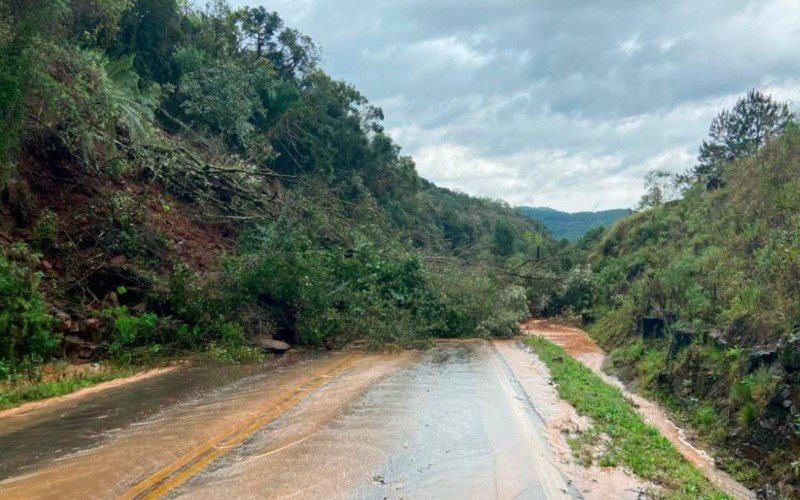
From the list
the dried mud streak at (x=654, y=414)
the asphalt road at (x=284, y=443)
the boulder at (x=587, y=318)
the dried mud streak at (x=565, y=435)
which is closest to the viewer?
the asphalt road at (x=284, y=443)

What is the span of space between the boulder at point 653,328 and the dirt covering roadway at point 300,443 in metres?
7.04

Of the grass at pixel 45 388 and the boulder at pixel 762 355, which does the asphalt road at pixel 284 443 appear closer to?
the grass at pixel 45 388

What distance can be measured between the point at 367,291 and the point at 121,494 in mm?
15054

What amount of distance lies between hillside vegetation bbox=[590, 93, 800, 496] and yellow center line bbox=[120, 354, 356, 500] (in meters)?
6.59

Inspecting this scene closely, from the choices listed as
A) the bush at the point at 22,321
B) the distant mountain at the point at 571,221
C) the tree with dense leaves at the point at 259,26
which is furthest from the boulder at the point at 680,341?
the distant mountain at the point at 571,221

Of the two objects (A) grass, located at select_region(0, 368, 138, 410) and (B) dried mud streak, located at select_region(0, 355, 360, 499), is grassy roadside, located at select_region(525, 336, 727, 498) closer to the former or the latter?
(B) dried mud streak, located at select_region(0, 355, 360, 499)

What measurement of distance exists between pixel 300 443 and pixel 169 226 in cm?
1450

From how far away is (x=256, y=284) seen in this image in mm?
17125

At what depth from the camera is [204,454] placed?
6.52 meters

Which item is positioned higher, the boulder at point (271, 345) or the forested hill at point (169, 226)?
the forested hill at point (169, 226)

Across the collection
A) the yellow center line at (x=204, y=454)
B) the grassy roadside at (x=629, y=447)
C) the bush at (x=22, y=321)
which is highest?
the bush at (x=22, y=321)

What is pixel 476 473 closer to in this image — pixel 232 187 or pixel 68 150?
pixel 68 150

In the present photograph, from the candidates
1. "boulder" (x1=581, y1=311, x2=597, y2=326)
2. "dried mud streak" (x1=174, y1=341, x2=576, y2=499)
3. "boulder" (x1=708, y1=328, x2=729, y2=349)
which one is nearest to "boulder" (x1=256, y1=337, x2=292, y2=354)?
"dried mud streak" (x1=174, y1=341, x2=576, y2=499)

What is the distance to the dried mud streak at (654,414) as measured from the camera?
327 inches
